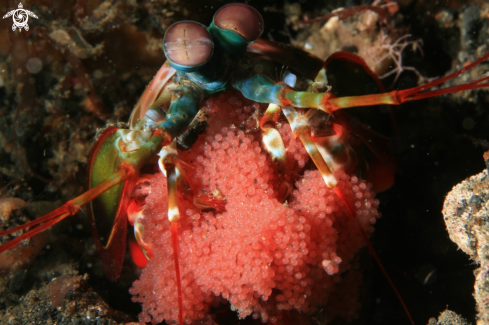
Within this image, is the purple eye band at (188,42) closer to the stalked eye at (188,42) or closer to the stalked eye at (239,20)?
the stalked eye at (188,42)

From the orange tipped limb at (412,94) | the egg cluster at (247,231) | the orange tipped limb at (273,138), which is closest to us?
the orange tipped limb at (412,94)

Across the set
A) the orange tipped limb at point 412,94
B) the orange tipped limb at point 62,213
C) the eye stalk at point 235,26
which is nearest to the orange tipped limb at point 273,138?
the eye stalk at point 235,26

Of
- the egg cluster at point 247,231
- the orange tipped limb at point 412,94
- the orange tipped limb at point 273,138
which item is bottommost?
the egg cluster at point 247,231

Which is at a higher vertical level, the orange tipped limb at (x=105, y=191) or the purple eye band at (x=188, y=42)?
the purple eye band at (x=188, y=42)

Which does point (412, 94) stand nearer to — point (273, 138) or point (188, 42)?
point (273, 138)

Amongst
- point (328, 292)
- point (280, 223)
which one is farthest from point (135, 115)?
point (328, 292)

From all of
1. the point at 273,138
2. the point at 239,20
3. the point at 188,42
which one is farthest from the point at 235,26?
the point at 273,138

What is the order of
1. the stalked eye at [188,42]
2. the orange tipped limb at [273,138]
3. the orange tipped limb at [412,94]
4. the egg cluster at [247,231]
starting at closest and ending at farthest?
the orange tipped limb at [412,94]
the stalked eye at [188,42]
the egg cluster at [247,231]
the orange tipped limb at [273,138]

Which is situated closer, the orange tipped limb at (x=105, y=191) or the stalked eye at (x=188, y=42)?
the orange tipped limb at (x=105, y=191)
